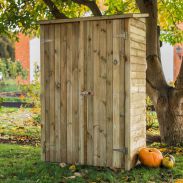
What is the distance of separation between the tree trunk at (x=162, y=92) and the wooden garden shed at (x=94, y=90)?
1.95m

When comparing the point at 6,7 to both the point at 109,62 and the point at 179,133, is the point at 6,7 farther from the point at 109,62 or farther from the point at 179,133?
the point at 179,133

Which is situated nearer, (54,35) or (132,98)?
(132,98)

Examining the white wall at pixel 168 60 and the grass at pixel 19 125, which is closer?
the grass at pixel 19 125

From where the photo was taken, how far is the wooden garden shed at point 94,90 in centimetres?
657

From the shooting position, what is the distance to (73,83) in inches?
272

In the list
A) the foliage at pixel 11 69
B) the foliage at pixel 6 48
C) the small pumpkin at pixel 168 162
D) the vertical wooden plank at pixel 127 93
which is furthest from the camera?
the foliage at pixel 6 48

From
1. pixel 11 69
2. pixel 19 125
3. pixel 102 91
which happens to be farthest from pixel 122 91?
pixel 11 69

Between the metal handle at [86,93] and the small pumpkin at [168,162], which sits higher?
the metal handle at [86,93]

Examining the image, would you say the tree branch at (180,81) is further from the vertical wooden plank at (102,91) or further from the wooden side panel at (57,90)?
the wooden side panel at (57,90)

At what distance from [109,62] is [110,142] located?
112 cm

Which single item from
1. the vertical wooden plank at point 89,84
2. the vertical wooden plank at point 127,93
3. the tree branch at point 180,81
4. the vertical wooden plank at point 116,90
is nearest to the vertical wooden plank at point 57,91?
the vertical wooden plank at point 89,84

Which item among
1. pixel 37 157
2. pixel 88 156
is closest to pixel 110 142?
pixel 88 156

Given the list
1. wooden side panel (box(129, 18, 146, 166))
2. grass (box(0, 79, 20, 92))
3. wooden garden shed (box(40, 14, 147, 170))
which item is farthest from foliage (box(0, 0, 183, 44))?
grass (box(0, 79, 20, 92))

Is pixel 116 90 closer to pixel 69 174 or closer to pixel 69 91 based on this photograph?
pixel 69 91
